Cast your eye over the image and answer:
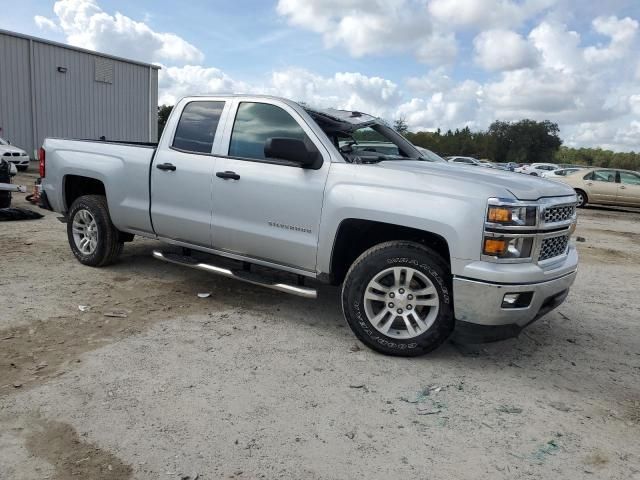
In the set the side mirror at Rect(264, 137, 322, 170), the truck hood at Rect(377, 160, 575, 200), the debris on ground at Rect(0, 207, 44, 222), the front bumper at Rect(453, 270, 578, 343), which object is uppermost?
the side mirror at Rect(264, 137, 322, 170)

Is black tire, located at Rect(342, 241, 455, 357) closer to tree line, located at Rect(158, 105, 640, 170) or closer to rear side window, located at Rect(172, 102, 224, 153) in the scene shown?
rear side window, located at Rect(172, 102, 224, 153)

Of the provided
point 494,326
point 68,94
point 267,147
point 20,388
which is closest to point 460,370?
point 494,326

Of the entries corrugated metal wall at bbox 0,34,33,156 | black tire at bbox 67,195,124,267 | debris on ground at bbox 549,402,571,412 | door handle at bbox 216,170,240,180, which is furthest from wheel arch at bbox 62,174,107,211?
corrugated metal wall at bbox 0,34,33,156

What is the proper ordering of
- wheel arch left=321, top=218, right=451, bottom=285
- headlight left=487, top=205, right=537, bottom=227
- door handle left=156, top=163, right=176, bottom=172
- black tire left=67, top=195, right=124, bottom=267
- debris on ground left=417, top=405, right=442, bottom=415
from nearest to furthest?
debris on ground left=417, top=405, right=442, bottom=415 < headlight left=487, top=205, right=537, bottom=227 < wheel arch left=321, top=218, right=451, bottom=285 < door handle left=156, top=163, right=176, bottom=172 < black tire left=67, top=195, right=124, bottom=267

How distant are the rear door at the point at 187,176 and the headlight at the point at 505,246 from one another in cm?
247

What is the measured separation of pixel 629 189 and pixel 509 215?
683 inches

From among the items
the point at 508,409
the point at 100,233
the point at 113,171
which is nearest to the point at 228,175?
the point at 113,171

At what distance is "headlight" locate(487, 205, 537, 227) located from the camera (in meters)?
3.45

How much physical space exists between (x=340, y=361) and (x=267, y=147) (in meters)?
1.71

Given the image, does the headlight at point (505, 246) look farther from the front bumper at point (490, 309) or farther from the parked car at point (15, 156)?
the parked car at point (15, 156)

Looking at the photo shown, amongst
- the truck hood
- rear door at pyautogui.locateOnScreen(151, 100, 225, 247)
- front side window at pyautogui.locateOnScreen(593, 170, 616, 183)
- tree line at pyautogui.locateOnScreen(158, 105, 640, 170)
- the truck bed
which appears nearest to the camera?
the truck hood

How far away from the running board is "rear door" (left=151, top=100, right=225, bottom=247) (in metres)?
0.19

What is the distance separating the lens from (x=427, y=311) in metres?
3.87

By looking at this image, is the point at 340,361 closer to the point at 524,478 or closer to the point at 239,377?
the point at 239,377
